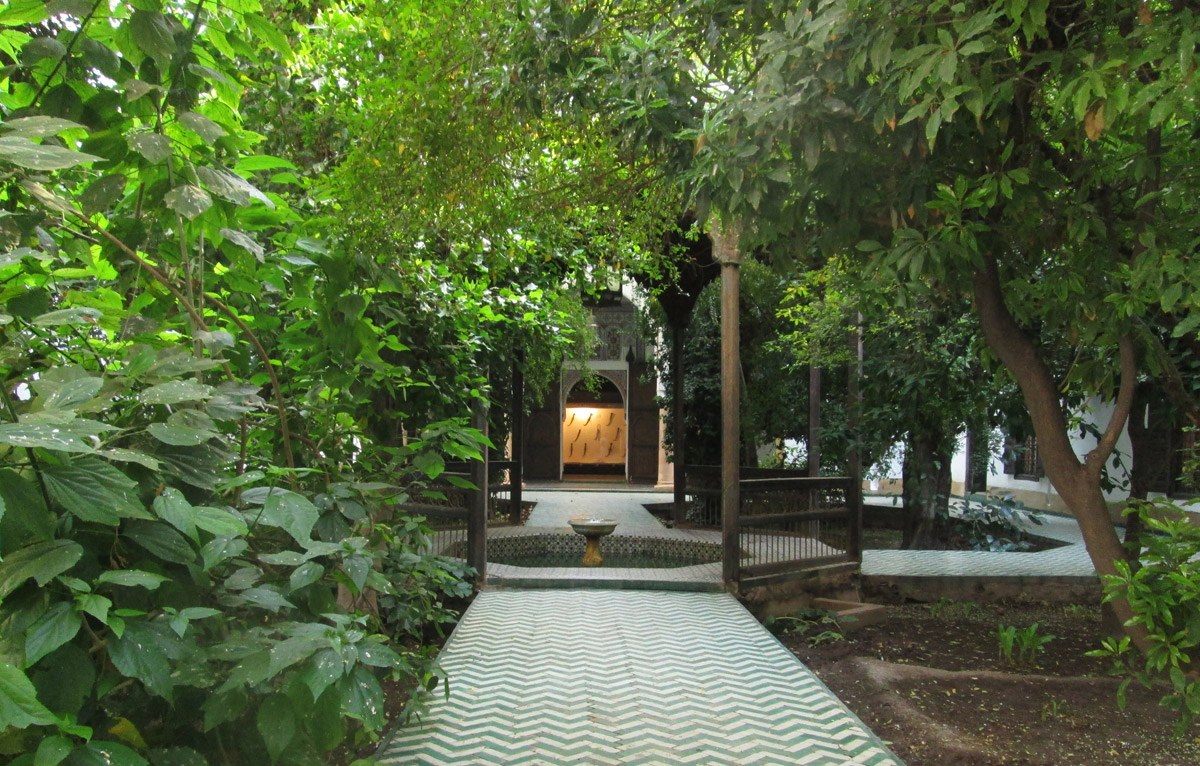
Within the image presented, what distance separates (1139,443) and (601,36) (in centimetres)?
638

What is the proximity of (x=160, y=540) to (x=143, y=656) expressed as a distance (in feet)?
0.51

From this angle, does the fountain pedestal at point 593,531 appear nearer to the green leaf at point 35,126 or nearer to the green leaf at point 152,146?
the green leaf at point 152,146

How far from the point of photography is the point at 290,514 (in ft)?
4.34

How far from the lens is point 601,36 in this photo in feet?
13.4

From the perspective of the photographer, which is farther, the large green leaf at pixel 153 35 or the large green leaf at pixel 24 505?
the large green leaf at pixel 153 35

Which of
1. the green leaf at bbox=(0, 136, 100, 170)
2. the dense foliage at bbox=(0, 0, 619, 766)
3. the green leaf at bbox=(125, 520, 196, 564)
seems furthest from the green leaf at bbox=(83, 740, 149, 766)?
the green leaf at bbox=(0, 136, 100, 170)

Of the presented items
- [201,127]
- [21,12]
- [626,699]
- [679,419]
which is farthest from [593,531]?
[21,12]

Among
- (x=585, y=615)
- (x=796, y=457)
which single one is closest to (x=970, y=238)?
(x=585, y=615)

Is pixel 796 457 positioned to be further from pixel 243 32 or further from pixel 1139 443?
pixel 243 32

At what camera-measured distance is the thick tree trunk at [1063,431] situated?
3227 mm

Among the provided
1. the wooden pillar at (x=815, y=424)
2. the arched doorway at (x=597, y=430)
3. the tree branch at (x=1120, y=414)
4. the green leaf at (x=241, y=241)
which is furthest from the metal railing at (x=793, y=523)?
the arched doorway at (x=597, y=430)

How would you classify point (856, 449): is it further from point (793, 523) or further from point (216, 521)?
point (216, 521)

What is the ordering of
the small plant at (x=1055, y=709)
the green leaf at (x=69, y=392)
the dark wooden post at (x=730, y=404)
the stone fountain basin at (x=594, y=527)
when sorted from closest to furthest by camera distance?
the green leaf at (x=69, y=392)
the small plant at (x=1055, y=709)
the dark wooden post at (x=730, y=404)
the stone fountain basin at (x=594, y=527)

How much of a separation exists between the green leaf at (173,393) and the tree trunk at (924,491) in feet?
32.2
